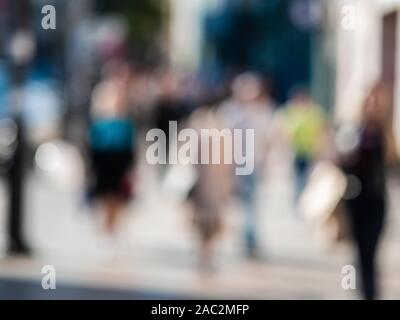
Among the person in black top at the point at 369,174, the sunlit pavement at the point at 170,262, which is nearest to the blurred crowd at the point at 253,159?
the person in black top at the point at 369,174

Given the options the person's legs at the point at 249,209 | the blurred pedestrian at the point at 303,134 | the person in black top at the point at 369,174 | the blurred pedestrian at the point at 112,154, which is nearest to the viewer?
the person in black top at the point at 369,174

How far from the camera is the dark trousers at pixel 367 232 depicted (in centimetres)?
722

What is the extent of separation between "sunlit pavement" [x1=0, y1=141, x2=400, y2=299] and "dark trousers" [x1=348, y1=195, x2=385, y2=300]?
751 mm

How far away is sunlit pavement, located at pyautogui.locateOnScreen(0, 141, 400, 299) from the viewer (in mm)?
8477

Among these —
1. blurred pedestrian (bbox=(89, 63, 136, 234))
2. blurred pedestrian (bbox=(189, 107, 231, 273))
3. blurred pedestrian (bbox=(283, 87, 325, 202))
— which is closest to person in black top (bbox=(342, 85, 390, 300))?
blurred pedestrian (bbox=(189, 107, 231, 273))

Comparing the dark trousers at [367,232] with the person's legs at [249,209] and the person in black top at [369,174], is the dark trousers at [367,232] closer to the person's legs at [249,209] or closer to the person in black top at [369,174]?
the person in black top at [369,174]

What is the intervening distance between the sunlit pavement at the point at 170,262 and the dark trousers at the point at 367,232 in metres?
0.75

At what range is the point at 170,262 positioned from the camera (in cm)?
1005

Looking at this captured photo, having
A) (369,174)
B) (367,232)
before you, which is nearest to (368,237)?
(367,232)

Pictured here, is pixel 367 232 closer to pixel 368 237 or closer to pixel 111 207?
pixel 368 237

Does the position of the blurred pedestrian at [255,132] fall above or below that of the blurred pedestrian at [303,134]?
below

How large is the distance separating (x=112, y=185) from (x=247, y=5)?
22229mm

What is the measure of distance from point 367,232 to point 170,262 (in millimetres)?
3125

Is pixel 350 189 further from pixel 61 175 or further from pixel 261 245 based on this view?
pixel 61 175
